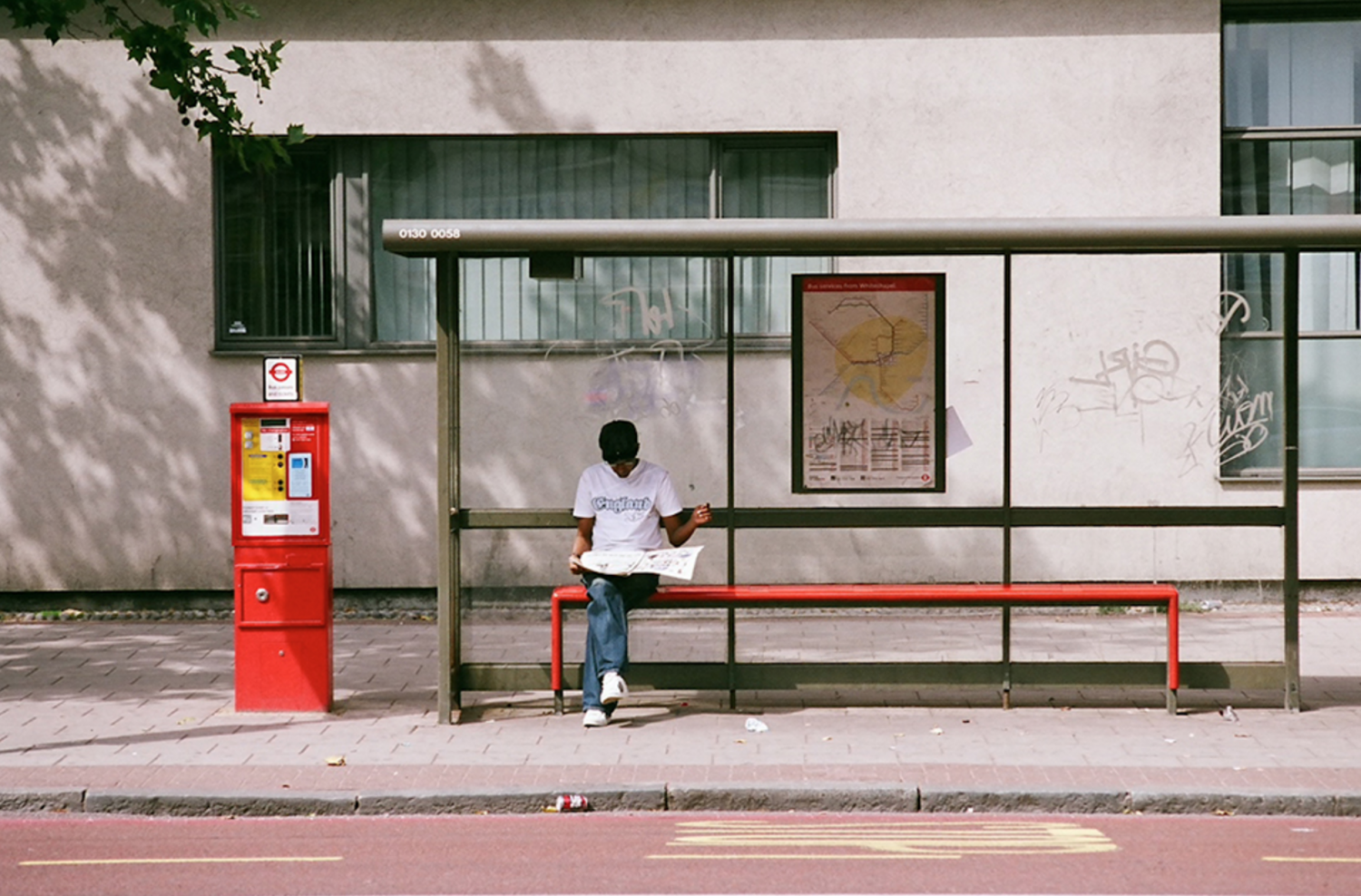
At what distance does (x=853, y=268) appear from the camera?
935 centimetres

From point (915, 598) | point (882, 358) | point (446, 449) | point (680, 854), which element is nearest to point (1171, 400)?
point (882, 358)

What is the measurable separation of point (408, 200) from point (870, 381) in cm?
519

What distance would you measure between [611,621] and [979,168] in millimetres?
5663

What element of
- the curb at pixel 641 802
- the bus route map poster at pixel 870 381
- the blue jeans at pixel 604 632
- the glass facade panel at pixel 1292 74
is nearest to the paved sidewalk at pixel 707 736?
the curb at pixel 641 802

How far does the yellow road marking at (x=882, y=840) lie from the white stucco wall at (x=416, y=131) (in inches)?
231

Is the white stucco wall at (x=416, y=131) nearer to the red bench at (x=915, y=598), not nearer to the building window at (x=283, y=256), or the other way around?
the building window at (x=283, y=256)

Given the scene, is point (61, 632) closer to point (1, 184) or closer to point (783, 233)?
point (1, 184)

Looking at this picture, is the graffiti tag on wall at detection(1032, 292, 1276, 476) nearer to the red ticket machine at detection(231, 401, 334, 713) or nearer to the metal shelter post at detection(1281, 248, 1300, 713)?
the metal shelter post at detection(1281, 248, 1300, 713)

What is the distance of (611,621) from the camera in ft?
28.5

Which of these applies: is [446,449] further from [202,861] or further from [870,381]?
[202,861]

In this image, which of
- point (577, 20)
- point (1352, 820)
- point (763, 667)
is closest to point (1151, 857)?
Result: point (1352, 820)

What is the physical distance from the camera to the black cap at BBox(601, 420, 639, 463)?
344 inches

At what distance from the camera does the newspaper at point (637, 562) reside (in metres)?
8.64

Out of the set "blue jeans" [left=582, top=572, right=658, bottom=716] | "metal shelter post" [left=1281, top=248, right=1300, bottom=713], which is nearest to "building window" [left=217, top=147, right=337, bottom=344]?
"blue jeans" [left=582, top=572, right=658, bottom=716]
